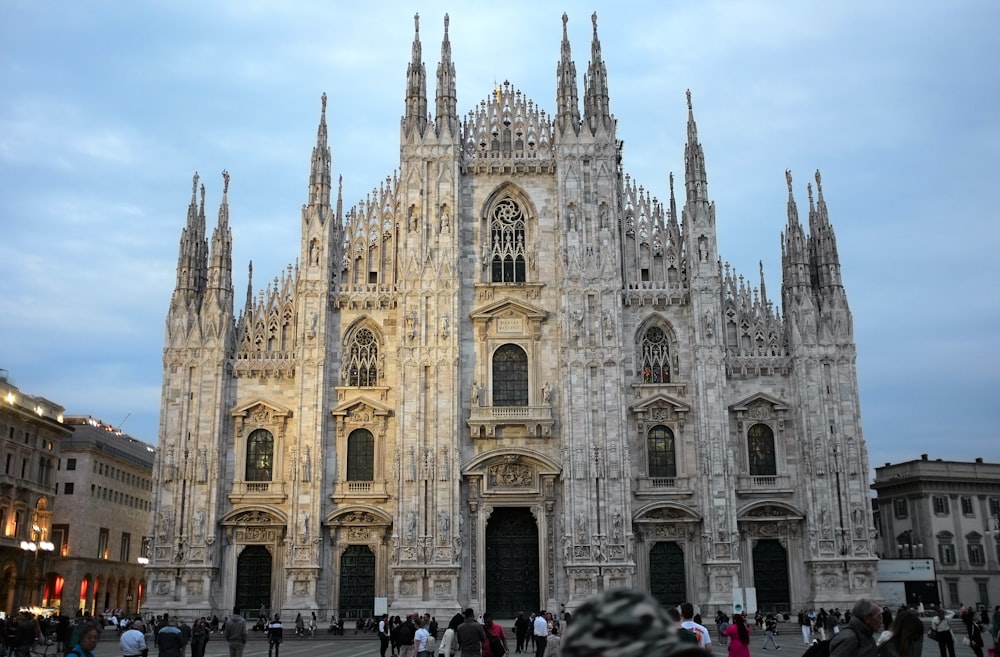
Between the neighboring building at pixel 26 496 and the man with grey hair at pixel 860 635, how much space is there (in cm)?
5269

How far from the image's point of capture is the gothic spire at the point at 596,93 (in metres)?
45.5

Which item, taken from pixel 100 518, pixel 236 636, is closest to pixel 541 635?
pixel 236 636

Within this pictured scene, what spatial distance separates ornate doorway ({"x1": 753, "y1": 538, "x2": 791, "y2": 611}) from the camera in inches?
1634

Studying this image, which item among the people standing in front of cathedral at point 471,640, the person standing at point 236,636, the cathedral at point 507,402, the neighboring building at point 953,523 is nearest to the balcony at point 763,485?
the cathedral at point 507,402

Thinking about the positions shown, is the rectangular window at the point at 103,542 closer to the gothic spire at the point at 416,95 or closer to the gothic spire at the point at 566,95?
the gothic spire at the point at 416,95

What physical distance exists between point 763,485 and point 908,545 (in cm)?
2670

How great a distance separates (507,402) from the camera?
43406 mm

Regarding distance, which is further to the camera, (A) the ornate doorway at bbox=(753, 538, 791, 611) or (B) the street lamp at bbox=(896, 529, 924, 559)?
(B) the street lamp at bbox=(896, 529, 924, 559)

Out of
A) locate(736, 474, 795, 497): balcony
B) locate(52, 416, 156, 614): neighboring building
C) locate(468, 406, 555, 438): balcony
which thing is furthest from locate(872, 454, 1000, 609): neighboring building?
locate(52, 416, 156, 614): neighboring building

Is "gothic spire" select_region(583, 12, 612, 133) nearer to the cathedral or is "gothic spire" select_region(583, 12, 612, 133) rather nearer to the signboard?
the cathedral

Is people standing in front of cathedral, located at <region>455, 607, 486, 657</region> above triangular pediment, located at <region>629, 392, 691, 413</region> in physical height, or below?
below

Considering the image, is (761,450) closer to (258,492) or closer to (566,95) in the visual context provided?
(566,95)

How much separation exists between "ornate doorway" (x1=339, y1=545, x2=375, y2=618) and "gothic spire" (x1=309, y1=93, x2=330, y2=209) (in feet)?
47.0

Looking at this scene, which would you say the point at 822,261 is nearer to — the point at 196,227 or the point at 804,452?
the point at 804,452
